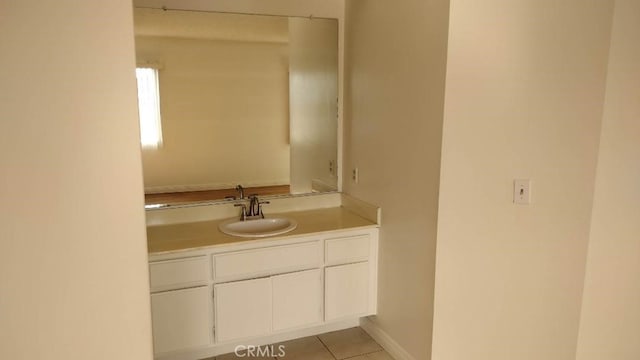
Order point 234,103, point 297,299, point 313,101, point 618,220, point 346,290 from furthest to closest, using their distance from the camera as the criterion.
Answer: point 313,101, point 234,103, point 346,290, point 297,299, point 618,220

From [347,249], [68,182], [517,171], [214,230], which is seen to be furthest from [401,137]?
[68,182]

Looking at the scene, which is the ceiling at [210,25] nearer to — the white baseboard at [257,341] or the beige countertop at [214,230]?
the beige countertop at [214,230]

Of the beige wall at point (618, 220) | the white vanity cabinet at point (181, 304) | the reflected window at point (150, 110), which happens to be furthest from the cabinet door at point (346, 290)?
the reflected window at point (150, 110)

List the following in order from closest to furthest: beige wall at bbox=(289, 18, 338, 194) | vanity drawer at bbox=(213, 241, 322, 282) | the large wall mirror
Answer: vanity drawer at bbox=(213, 241, 322, 282), the large wall mirror, beige wall at bbox=(289, 18, 338, 194)

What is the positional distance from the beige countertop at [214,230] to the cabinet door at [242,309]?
0.27 metres

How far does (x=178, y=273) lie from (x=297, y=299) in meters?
0.72

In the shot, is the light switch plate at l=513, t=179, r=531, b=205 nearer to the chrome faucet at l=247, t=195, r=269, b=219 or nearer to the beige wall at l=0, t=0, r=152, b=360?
the chrome faucet at l=247, t=195, r=269, b=219

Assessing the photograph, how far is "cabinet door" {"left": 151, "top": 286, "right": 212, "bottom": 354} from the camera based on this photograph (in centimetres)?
235

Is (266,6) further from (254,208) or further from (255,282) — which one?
(255,282)

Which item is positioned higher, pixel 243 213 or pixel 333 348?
pixel 243 213

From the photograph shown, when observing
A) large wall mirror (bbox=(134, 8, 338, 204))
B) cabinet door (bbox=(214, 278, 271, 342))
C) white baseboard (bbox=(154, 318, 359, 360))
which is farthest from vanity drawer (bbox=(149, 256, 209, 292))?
large wall mirror (bbox=(134, 8, 338, 204))

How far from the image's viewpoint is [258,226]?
9.29ft

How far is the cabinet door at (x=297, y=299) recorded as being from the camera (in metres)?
2.60

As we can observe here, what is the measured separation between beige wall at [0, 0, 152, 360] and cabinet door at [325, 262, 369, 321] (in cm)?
152
